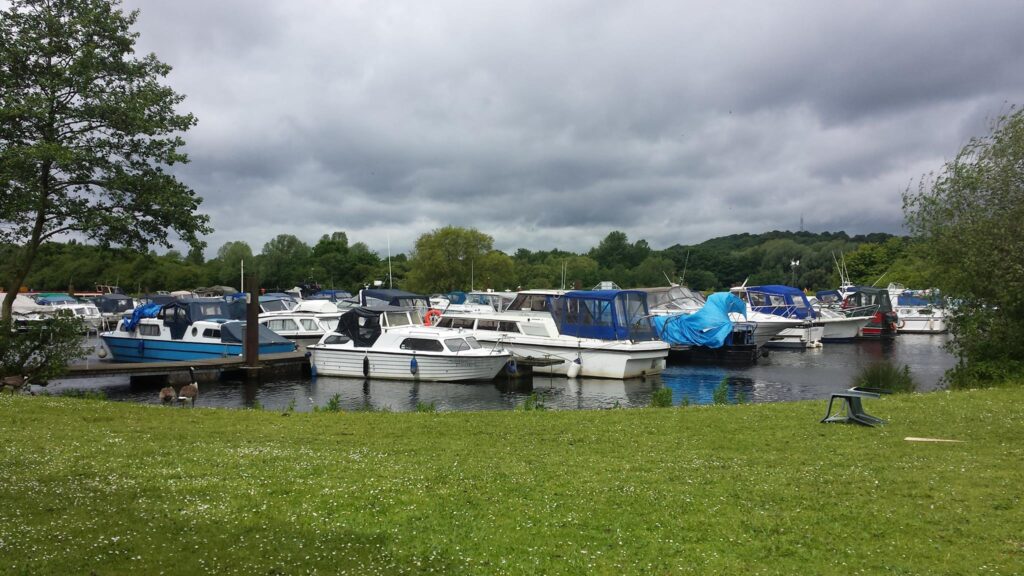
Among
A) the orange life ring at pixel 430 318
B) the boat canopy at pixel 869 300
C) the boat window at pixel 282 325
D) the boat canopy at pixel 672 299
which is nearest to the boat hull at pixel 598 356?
the orange life ring at pixel 430 318

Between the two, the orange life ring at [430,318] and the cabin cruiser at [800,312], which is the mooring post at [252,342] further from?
the cabin cruiser at [800,312]

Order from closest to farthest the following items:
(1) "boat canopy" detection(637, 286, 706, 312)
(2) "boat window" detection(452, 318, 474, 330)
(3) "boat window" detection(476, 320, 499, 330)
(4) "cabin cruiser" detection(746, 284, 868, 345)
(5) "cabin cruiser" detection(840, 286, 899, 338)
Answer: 1. (3) "boat window" detection(476, 320, 499, 330)
2. (2) "boat window" detection(452, 318, 474, 330)
3. (1) "boat canopy" detection(637, 286, 706, 312)
4. (4) "cabin cruiser" detection(746, 284, 868, 345)
5. (5) "cabin cruiser" detection(840, 286, 899, 338)

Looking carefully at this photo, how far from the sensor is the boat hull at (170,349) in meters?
37.8

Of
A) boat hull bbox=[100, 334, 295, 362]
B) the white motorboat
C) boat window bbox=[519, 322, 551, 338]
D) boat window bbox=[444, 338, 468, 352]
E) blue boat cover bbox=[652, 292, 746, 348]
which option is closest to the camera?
boat window bbox=[444, 338, 468, 352]

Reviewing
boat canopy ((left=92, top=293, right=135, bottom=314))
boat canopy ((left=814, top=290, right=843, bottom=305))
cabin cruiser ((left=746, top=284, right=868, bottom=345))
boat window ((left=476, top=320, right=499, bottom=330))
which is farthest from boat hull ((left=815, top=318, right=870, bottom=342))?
boat canopy ((left=92, top=293, right=135, bottom=314))

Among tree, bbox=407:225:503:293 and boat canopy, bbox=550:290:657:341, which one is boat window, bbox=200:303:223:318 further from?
tree, bbox=407:225:503:293

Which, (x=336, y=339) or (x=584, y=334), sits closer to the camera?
(x=336, y=339)

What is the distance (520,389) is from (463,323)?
8540 millimetres

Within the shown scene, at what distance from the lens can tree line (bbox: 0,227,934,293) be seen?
9194 centimetres

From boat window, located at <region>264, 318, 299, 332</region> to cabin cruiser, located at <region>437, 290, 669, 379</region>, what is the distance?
490 inches

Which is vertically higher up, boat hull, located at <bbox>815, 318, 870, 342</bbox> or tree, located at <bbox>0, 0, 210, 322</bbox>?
tree, located at <bbox>0, 0, 210, 322</bbox>

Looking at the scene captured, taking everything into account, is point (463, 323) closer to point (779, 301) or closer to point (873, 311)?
point (779, 301)

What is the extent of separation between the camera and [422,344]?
34.6m

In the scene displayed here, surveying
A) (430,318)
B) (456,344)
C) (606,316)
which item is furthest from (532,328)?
(430,318)
